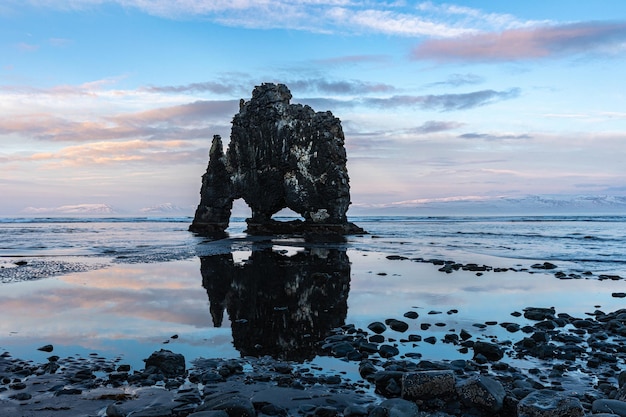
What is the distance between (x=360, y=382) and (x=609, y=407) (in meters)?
4.27

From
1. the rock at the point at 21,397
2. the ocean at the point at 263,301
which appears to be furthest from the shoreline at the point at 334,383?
the ocean at the point at 263,301

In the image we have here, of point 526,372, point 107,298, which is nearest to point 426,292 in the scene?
point 526,372

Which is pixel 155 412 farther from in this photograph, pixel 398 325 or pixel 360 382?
pixel 398 325

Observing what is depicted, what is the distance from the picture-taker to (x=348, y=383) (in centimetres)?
860

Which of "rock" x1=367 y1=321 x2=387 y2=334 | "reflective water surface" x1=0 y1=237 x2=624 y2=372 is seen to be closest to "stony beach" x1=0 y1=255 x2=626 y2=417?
"rock" x1=367 y1=321 x2=387 y2=334

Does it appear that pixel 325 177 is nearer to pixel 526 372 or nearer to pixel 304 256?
pixel 304 256

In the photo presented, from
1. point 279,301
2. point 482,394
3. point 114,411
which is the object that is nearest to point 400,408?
point 482,394

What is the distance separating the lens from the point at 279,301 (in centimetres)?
1634

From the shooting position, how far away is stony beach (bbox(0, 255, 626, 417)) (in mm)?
7277

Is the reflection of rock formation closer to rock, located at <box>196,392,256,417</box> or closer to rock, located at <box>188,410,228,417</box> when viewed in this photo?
rock, located at <box>196,392,256,417</box>

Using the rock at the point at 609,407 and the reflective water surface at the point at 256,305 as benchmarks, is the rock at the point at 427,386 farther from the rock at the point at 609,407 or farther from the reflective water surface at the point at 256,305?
the rock at the point at 609,407

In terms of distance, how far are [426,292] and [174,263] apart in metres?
17.1

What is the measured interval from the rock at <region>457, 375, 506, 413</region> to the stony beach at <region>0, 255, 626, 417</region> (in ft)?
0.05

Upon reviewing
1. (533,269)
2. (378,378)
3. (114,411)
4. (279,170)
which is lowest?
(533,269)
